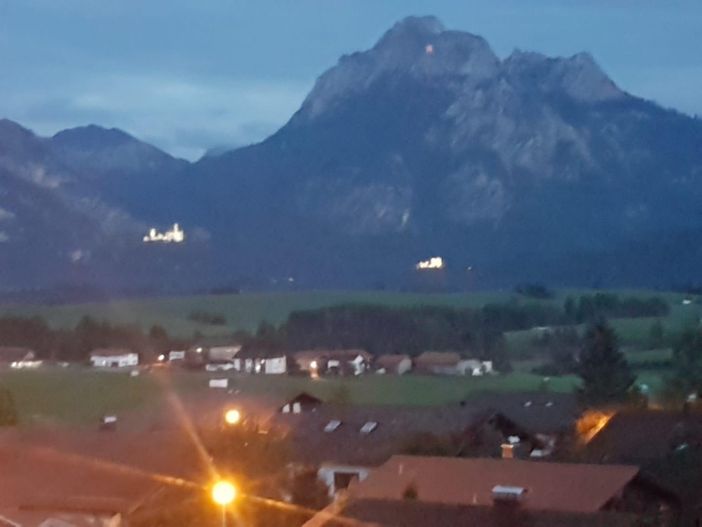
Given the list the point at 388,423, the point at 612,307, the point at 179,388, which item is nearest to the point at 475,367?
the point at 179,388

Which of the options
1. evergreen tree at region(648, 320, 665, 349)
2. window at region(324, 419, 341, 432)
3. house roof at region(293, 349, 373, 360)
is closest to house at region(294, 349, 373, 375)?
house roof at region(293, 349, 373, 360)

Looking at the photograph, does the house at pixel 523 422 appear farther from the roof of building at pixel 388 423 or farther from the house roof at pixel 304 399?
the house roof at pixel 304 399

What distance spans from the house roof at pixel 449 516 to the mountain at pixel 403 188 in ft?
114

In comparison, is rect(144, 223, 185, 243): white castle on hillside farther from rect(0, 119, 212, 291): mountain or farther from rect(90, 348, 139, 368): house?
rect(90, 348, 139, 368): house

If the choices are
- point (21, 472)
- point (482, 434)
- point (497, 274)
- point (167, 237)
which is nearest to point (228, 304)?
point (167, 237)

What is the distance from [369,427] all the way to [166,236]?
28.8 m

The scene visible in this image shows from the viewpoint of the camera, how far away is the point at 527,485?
18.4 metres

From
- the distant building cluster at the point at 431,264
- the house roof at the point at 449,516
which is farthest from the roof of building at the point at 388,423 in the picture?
the distant building cluster at the point at 431,264

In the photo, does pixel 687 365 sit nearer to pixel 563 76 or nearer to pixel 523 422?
pixel 523 422

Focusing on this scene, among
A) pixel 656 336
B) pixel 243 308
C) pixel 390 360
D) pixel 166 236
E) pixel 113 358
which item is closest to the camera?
pixel 113 358

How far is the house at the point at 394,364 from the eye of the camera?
158 feet

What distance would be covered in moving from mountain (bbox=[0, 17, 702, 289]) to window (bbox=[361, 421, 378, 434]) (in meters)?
22.7

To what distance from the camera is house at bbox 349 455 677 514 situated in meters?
17.6

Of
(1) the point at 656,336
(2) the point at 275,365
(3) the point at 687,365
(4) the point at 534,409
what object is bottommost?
(4) the point at 534,409
